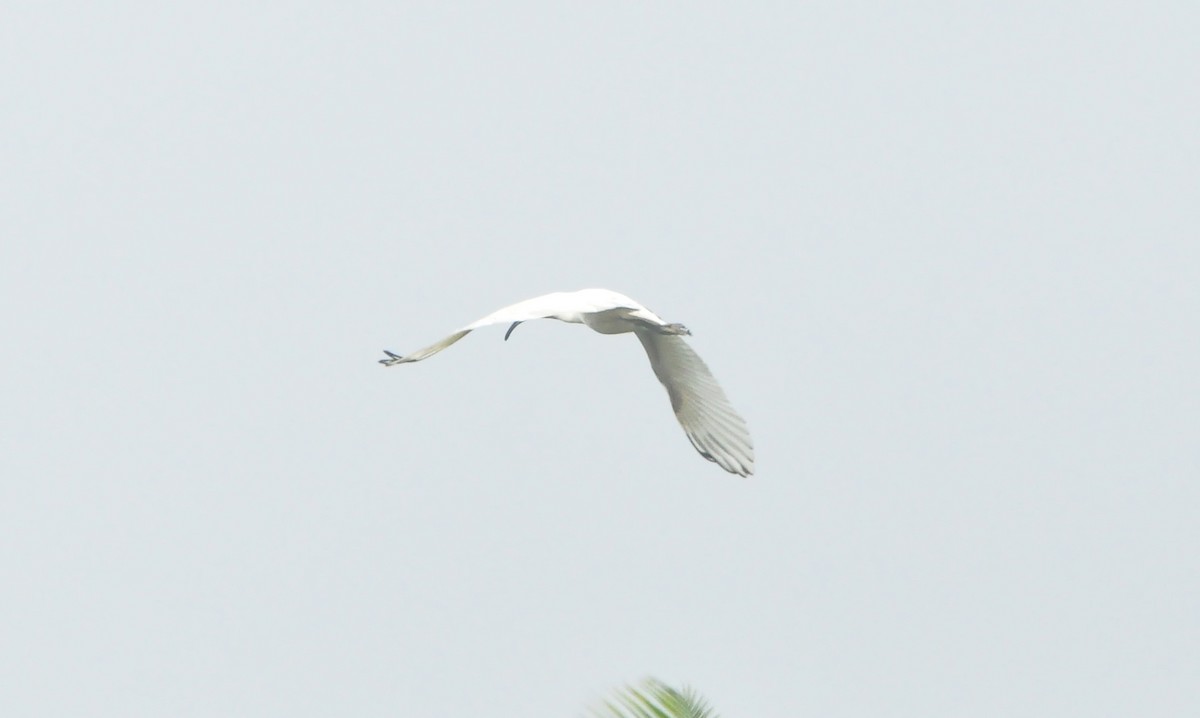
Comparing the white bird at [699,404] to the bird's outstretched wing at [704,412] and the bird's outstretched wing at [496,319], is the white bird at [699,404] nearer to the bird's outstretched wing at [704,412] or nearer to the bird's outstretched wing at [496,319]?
the bird's outstretched wing at [704,412]

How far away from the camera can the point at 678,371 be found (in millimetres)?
14406

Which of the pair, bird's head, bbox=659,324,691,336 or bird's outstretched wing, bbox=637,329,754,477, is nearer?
bird's head, bbox=659,324,691,336

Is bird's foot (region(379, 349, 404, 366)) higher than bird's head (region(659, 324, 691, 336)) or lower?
lower

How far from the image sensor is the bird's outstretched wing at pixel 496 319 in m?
10.7

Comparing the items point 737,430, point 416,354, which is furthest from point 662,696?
point 737,430

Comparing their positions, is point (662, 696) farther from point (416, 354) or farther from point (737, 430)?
point (737, 430)

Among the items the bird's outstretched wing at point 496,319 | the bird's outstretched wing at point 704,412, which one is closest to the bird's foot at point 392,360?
the bird's outstretched wing at point 496,319

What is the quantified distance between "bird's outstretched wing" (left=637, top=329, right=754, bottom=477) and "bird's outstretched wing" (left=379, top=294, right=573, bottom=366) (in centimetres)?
278

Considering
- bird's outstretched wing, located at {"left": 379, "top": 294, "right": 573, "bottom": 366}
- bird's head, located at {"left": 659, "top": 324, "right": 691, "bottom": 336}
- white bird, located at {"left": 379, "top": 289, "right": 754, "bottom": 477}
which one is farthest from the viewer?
white bird, located at {"left": 379, "top": 289, "right": 754, "bottom": 477}

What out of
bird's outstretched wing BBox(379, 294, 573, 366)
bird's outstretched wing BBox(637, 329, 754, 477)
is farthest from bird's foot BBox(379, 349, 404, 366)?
bird's outstretched wing BBox(637, 329, 754, 477)

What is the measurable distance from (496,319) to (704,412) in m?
4.17

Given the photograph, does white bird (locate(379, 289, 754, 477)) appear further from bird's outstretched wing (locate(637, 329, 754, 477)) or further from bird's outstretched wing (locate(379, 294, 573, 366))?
bird's outstretched wing (locate(379, 294, 573, 366))

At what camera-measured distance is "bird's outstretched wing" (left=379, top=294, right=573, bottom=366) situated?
10.7 metres

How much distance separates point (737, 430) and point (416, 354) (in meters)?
4.06
